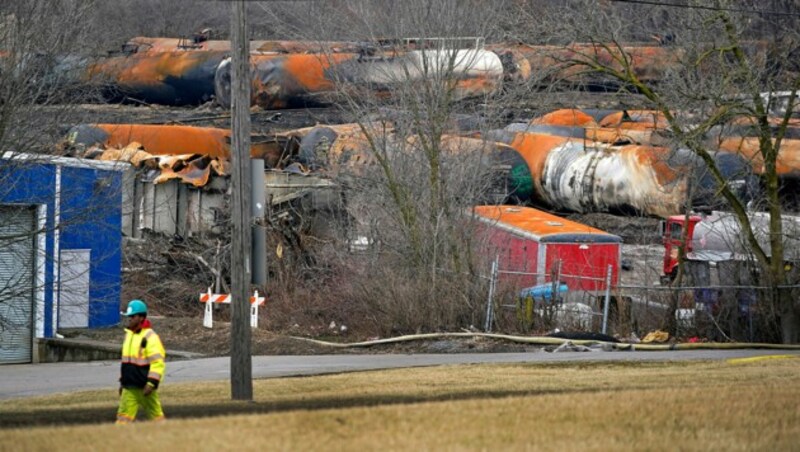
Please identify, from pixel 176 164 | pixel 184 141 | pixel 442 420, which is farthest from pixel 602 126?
pixel 442 420

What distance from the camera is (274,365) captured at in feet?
74.1

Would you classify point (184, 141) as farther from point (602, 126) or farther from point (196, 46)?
point (196, 46)

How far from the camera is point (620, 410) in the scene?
38.9 ft

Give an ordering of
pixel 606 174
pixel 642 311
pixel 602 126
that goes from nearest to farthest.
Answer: pixel 642 311
pixel 606 174
pixel 602 126

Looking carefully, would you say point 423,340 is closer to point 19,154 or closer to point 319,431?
point 19,154

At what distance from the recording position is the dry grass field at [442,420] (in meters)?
9.95

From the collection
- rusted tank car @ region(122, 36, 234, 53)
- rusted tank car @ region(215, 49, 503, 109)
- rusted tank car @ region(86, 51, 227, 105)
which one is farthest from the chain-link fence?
rusted tank car @ region(122, 36, 234, 53)

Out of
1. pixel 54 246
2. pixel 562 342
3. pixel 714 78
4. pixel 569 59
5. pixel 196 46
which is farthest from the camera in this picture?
pixel 196 46

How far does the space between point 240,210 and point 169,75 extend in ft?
130

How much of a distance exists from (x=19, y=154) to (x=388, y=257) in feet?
39.5

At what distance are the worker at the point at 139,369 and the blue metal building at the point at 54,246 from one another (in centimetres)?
817

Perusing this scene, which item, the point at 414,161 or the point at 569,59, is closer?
the point at 569,59

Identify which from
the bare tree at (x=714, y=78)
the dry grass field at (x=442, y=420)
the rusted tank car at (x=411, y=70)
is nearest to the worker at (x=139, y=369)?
the dry grass field at (x=442, y=420)

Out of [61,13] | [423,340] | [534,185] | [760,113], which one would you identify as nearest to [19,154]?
[61,13]
